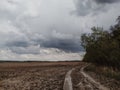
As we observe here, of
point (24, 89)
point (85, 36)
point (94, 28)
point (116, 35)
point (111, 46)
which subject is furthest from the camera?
point (85, 36)

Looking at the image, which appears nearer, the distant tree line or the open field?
the open field

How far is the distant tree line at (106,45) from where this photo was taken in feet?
217

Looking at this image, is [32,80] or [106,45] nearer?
[32,80]

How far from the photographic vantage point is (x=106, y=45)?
75.2 m

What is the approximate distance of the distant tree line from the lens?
217ft

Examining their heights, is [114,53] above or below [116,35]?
below

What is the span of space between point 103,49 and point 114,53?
1284 cm

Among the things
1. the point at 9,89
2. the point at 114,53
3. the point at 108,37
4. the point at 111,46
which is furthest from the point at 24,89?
the point at 108,37

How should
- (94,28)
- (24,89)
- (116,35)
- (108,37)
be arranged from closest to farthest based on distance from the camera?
(24,89) → (116,35) → (108,37) → (94,28)

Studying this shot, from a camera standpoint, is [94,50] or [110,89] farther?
[94,50]

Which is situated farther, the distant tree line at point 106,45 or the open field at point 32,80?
the distant tree line at point 106,45

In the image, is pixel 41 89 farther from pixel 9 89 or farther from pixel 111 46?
pixel 111 46

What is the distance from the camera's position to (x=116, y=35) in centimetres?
7469

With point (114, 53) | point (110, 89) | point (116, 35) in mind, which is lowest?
point (110, 89)
